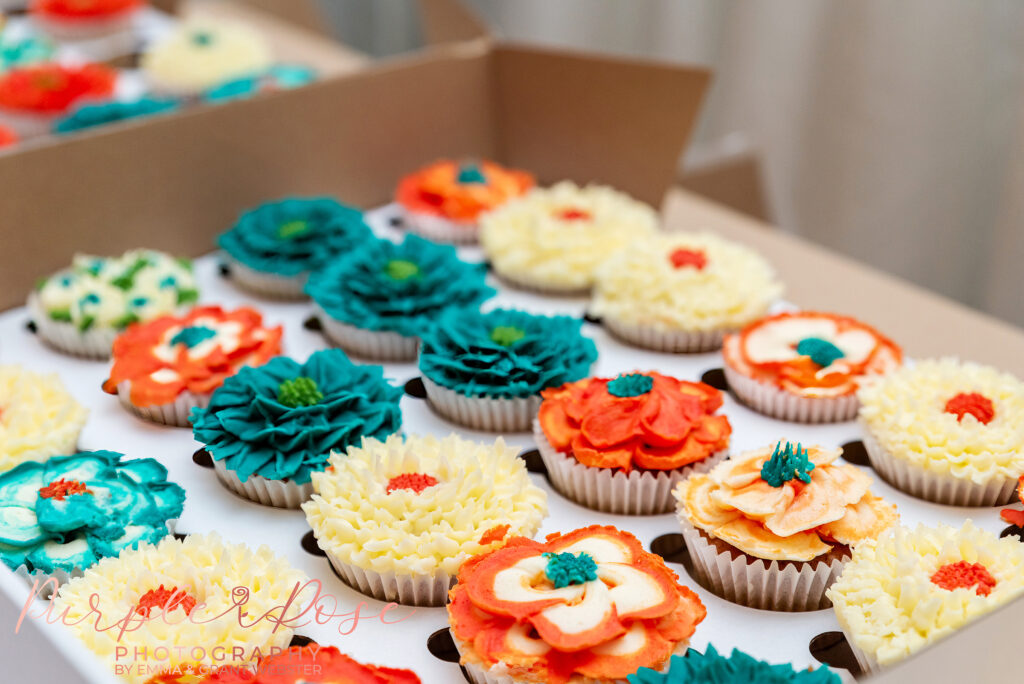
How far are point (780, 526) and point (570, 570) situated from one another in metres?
0.21

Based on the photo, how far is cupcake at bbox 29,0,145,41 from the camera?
223 centimetres

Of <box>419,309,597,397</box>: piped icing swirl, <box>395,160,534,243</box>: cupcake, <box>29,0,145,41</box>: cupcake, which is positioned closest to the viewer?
<box>419,309,597,397</box>: piped icing swirl

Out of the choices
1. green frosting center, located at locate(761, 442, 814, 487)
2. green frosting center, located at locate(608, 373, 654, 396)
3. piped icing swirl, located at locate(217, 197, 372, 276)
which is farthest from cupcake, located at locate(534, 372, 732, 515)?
piped icing swirl, located at locate(217, 197, 372, 276)

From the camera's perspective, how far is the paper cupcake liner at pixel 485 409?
46.9 inches

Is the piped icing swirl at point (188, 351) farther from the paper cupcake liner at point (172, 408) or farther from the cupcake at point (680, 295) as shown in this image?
the cupcake at point (680, 295)

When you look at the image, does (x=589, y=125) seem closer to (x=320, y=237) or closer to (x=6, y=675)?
(x=320, y=237)

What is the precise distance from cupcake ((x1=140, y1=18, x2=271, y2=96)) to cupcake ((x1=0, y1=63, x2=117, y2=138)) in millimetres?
98

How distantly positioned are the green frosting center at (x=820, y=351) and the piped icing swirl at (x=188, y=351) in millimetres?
607

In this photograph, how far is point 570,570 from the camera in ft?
2.86

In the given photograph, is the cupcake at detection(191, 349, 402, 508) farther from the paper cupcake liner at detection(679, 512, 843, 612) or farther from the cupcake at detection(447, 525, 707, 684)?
the paper cupcake liner at detection(679, 512, 843, 612)

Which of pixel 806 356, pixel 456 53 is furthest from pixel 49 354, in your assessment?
pixel 806 356

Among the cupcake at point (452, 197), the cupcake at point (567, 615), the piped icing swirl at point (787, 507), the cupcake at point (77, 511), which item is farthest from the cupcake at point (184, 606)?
the cupcake at point (452, 197)

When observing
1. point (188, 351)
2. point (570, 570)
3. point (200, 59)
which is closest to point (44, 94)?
point (200, 59)

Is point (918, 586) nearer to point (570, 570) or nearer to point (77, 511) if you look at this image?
point (570, 570)
